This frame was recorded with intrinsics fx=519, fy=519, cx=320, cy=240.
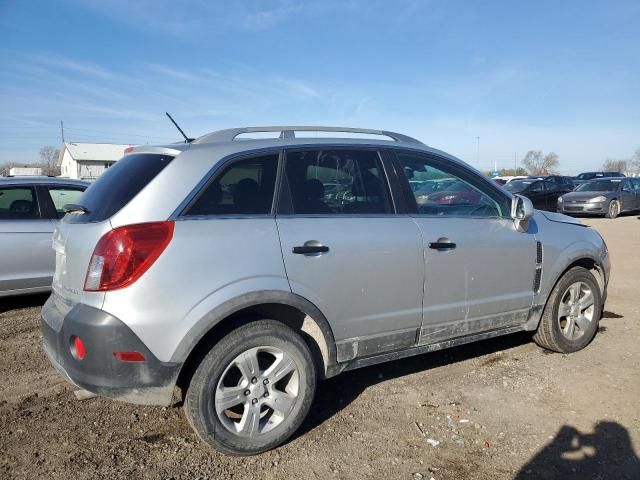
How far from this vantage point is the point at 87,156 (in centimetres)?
5984

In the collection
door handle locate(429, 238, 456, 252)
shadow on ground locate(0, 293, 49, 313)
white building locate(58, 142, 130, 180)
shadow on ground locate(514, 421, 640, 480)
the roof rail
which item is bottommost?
shadow on ground locate(514, 421, 640, 480)

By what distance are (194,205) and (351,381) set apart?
2047mm

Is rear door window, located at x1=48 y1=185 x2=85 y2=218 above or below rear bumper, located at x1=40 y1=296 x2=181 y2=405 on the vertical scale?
above

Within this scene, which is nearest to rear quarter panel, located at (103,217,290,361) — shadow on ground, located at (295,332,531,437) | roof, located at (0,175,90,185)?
shadow on ground, located at (295,332,531,437)

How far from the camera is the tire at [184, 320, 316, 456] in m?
2.85

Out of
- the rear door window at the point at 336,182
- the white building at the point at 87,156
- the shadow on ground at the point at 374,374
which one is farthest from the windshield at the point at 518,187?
the white building at the point at 87,156

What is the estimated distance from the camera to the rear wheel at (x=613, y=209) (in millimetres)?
19031

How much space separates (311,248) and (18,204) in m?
4.51

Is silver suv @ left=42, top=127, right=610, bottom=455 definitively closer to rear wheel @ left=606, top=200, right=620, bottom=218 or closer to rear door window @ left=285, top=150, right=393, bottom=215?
rear door window @ left=285, top=150, right=393, bottom=215

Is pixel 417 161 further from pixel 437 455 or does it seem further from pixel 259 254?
pixel 437 455

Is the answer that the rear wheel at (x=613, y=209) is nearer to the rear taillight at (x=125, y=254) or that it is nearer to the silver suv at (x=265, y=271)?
the silver suv at (x=265, y=271)

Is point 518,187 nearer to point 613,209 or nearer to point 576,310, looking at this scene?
point 613,209

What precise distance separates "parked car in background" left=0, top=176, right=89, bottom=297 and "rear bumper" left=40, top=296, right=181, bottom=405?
3.45 m

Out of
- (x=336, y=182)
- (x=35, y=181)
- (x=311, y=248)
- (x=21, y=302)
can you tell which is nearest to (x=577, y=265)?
(x=336, y=182)
